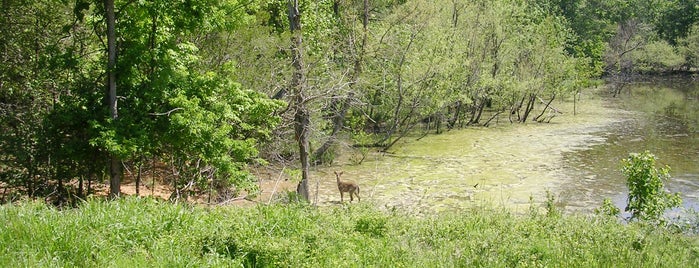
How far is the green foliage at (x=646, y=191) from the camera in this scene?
9977 mm

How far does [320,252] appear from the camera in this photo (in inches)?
247

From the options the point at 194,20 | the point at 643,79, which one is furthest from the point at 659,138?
the point at 643,79

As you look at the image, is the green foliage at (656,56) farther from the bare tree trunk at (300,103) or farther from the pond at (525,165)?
the bare tree trunk at (300,103)

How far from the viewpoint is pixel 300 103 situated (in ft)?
40.6

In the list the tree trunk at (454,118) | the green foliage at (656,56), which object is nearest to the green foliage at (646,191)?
the tree trunk at (454,118)

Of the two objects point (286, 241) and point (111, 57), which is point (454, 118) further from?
point (286, 241)

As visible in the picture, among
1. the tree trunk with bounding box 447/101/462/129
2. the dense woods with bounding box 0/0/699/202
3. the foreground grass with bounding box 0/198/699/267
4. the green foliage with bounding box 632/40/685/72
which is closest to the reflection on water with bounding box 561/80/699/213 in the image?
the dense woods with bounding box 0/0/699/202

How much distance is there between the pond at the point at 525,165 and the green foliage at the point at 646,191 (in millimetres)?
2004

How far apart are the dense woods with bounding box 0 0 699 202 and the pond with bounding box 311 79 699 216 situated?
1750 millimetres

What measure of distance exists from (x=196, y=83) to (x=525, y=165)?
478 inches

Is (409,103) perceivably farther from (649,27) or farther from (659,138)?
(649,27)

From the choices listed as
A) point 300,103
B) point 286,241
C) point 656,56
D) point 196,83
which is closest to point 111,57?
point 196,83

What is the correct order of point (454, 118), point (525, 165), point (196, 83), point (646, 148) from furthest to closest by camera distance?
point (454, 118), point (646, 148), point (525, 165), point (196, 83)

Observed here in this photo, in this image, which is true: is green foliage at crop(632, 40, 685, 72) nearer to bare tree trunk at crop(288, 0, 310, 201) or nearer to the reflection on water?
the reflection on water
